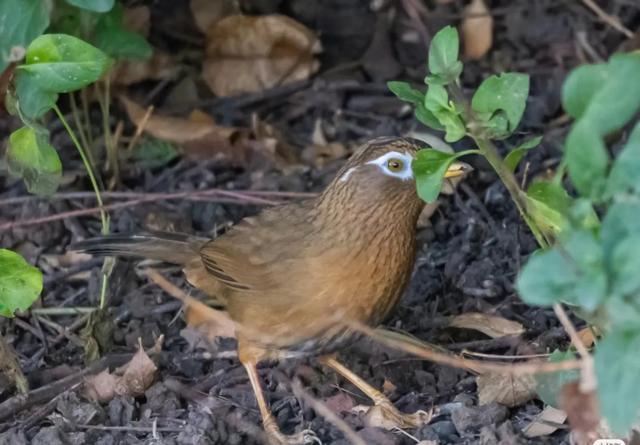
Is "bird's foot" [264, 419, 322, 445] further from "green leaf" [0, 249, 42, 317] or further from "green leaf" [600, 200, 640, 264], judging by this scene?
"green leaf" [600, 200, 640, 264]

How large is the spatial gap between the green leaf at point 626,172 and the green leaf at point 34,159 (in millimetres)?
2105

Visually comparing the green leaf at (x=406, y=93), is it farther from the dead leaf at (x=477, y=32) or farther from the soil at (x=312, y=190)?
the dead leaf at (x=477, y=32)

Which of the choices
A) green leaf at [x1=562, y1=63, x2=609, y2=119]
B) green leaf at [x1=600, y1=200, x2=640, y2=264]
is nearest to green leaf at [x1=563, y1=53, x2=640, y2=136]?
green leaf at [x1=562, y1=63, x2=609, y2=119]

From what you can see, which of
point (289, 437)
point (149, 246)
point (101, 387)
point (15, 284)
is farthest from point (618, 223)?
point (149, 246)

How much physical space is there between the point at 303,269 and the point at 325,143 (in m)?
1.92

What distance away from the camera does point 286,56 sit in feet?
21.3

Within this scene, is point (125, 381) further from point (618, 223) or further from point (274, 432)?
point (618, 223)

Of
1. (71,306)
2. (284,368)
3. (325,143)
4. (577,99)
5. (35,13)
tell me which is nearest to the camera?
(577,99)

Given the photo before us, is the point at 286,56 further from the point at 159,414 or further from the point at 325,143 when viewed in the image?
the point at 159,414

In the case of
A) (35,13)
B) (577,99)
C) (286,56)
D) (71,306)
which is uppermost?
(577,99)

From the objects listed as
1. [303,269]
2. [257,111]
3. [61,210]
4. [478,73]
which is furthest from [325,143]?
[303,269]

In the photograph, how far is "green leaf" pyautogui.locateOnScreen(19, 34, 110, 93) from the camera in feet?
12.7

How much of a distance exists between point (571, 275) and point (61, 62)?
6.31 feet

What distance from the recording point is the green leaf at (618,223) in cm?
267
